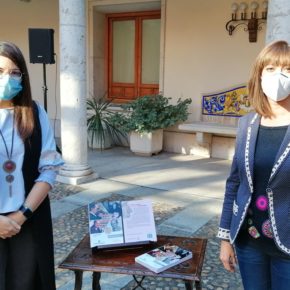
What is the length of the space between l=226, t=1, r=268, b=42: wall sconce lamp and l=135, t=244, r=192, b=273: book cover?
5.29m

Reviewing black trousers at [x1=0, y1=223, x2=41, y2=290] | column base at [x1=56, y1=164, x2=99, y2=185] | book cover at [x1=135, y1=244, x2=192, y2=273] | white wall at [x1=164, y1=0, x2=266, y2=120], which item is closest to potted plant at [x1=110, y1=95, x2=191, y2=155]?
white wall at [x1=164, y1=0, x2=266, y2=120]

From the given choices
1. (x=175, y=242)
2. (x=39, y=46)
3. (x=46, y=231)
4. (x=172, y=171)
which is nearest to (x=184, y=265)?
(x=175, y=242)

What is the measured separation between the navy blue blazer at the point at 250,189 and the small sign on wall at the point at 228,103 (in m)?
5.19

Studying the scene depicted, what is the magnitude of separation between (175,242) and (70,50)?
3.60 m

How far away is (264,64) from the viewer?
5.34 feet

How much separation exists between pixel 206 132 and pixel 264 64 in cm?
516

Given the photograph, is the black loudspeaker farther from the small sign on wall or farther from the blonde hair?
the blonde hair

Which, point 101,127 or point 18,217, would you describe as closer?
point 18,217

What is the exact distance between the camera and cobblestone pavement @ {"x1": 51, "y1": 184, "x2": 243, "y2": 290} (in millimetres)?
2787

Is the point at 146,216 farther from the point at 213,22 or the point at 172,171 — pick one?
the point at 213,22

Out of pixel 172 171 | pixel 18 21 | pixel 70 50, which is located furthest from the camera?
pixel 18 21

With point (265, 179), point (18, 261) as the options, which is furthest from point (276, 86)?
point (18, 261)

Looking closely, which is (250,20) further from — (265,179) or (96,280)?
(265,179)

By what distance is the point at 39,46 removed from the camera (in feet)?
20.7
